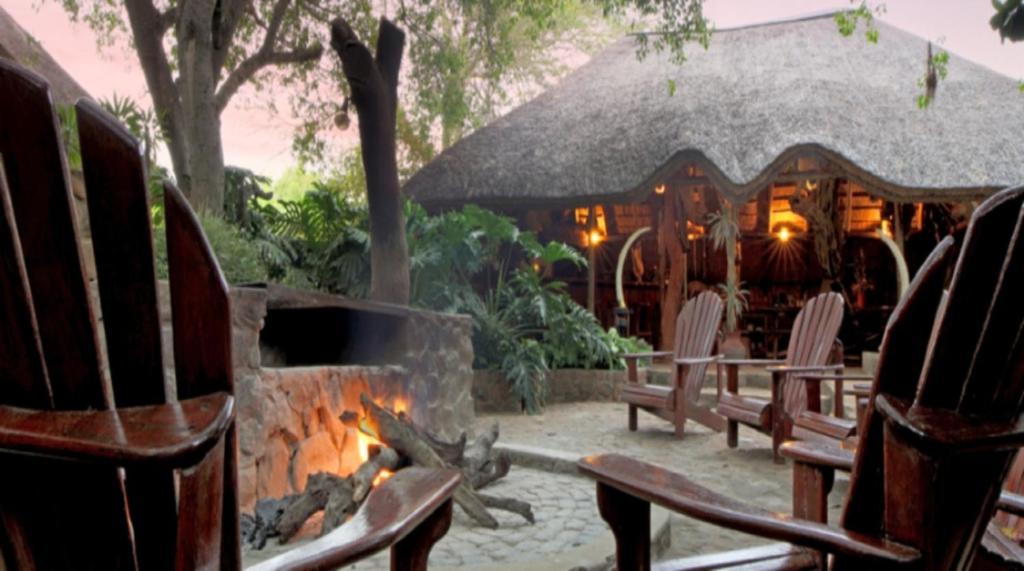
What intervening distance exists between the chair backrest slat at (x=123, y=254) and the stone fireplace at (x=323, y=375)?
77.6 inches

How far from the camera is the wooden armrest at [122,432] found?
0.64 metres

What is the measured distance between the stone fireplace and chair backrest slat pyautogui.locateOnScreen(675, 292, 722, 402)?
6.14 feet

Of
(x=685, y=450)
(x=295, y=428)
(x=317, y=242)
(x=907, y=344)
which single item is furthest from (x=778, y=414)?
(x=317, y=242)

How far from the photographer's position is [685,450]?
5613 mm

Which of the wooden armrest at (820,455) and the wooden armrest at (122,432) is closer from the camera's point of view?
the wooden armrest at (122,432)

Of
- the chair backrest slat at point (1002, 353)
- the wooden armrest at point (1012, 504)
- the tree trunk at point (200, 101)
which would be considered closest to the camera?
the chair backrest slat at point (1002, 353)

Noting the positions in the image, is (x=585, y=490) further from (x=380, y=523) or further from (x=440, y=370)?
(x=380, y=523)

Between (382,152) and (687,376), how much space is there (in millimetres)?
3099

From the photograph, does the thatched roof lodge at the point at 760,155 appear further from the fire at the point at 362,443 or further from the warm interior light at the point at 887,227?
the fire at the point at 362,443

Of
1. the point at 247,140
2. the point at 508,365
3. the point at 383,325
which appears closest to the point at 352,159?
the point at 247,140

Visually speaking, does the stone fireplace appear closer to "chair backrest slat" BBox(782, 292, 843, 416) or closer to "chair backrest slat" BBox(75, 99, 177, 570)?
"chair backrest slat" BBox(75, 99, 177, 570)

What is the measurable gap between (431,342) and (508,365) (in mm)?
2854

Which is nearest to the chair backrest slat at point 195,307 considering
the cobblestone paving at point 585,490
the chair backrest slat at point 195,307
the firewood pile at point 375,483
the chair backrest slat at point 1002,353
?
the chair backrest slat at point 195,307

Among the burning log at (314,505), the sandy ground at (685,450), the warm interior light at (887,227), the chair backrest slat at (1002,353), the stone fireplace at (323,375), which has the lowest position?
the sandy ground at (685,450)
